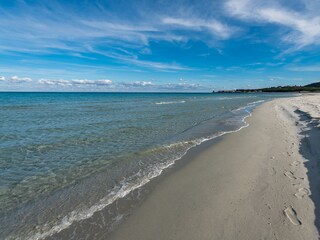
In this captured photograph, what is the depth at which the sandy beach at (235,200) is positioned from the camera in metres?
4.85

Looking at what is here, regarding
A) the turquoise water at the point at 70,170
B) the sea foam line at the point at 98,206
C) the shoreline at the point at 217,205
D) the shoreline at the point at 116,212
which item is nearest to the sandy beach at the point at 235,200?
the shoreline at the point at 217,205

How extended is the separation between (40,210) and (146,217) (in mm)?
2809

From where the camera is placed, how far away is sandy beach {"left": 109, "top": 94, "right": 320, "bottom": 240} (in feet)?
15.9

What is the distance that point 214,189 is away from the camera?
22.8ft

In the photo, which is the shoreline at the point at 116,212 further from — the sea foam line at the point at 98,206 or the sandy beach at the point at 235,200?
the sandy beach at the point at 235,200

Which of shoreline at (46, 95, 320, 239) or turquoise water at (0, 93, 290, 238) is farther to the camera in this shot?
turquoise water at (0, 93, 290, 238)

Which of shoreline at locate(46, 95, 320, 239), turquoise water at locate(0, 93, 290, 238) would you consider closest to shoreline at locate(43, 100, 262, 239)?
shoreline at locate(46, 95, 320, 239)

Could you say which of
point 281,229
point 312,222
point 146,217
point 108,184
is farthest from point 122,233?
point 312,222

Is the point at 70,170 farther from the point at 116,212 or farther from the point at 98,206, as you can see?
the point at 116,212

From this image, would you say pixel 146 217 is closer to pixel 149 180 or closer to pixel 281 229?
pixel 149 180

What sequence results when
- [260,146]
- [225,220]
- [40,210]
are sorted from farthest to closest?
[260,146], [40,210], [225,220]

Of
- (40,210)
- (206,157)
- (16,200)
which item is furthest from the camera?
(206,157)

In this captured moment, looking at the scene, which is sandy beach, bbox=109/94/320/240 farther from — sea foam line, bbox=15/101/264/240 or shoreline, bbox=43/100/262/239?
sea foam line, bbox=15/101/264/240

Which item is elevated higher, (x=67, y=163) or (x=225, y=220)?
(x=225, y=220)
